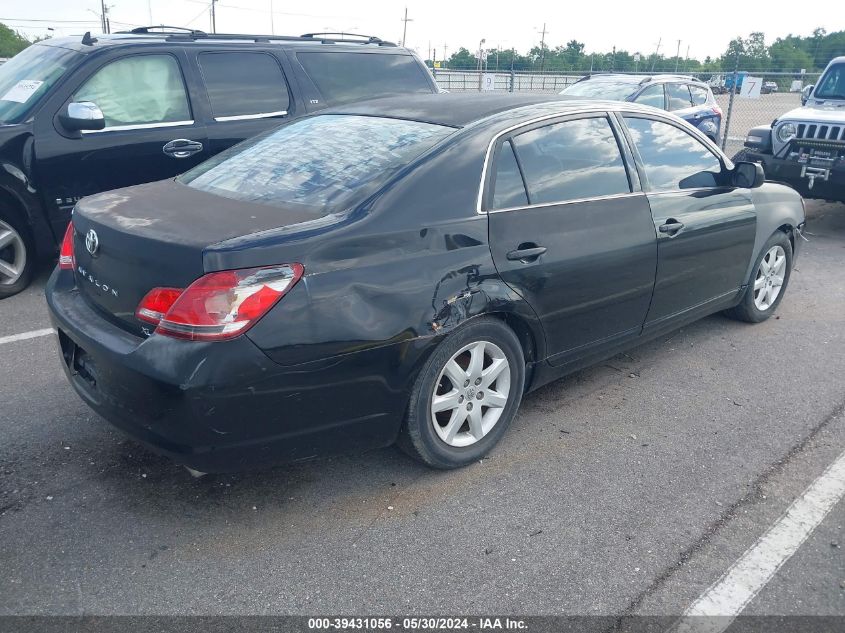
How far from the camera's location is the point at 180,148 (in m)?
5.89

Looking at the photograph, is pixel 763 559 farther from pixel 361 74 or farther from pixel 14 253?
pixel 361 74

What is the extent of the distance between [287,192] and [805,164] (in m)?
7.33

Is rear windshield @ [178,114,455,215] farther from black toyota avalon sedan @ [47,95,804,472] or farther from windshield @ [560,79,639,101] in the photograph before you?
windshield @ [560,79,639,101]

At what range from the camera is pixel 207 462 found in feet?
8.82

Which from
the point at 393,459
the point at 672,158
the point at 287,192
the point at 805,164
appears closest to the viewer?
the point at 287,192

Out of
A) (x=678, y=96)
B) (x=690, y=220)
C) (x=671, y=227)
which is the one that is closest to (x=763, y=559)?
(x=671, y=227)

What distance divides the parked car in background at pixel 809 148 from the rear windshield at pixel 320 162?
6503 mm

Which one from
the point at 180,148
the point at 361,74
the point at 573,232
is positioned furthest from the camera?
the point at 361,74

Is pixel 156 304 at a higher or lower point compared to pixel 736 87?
lower

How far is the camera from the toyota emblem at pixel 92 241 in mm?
2990

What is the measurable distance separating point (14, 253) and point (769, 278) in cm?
564

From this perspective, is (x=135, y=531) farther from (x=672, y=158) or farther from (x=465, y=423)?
(x=672, y=158)

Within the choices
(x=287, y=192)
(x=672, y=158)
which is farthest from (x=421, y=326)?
(x=672, y=158)

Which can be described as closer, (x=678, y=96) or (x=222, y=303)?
(x=222, y=303)
